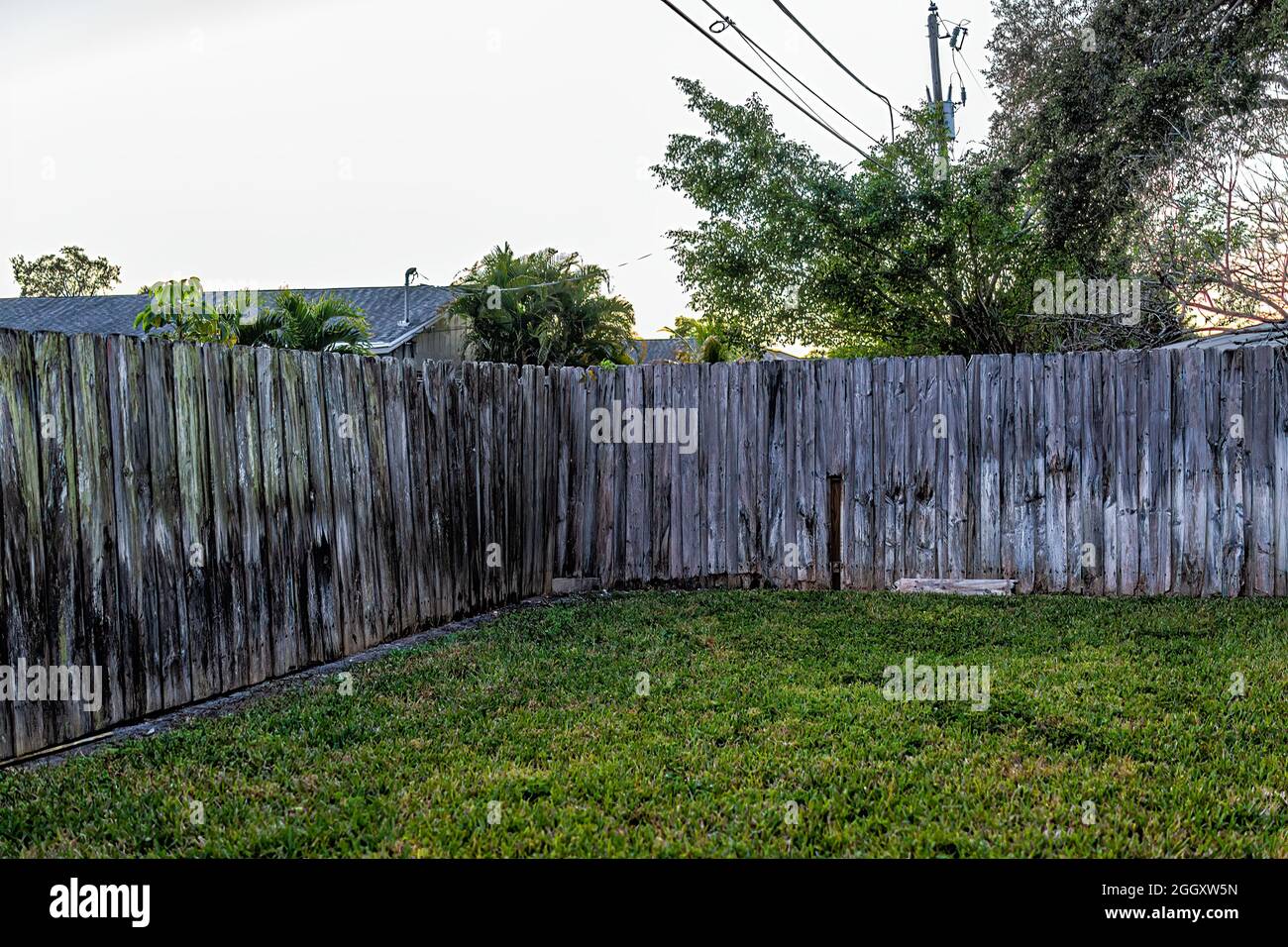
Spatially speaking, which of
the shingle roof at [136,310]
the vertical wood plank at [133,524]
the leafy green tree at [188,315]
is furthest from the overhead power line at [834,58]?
the shingle roof at [136,310]

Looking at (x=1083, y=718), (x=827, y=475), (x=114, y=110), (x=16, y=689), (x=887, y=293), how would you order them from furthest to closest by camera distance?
(x=887, y=293), (x=114, y=110), (x=827, y=475), (x=1083, y=718), (x=16, y=689)

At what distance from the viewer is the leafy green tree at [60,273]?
49.2 meters

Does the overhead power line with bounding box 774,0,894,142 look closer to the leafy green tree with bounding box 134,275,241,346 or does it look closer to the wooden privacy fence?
the wooden privacy fence

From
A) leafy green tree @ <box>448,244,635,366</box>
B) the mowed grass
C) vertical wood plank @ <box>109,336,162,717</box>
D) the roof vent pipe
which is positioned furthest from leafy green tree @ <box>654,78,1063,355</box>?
vertical wood plank @ <box>109,336,162,717</box>

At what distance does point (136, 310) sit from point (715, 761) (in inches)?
1017

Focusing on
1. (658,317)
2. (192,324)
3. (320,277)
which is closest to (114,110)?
(192,324)

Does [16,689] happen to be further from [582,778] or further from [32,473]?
[582,778]

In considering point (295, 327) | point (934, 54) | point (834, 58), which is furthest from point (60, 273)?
point (834, 58)

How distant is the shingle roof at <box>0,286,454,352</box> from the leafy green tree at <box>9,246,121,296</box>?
25.2 meters

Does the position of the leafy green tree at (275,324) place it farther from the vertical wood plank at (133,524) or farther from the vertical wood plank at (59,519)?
the vertical wood plank at (59,519)

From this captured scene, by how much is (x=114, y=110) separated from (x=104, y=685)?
8713mm

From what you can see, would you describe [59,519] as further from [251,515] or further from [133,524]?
[251,515]

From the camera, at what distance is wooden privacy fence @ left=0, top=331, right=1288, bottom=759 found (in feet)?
14.1

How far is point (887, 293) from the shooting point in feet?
46.1
